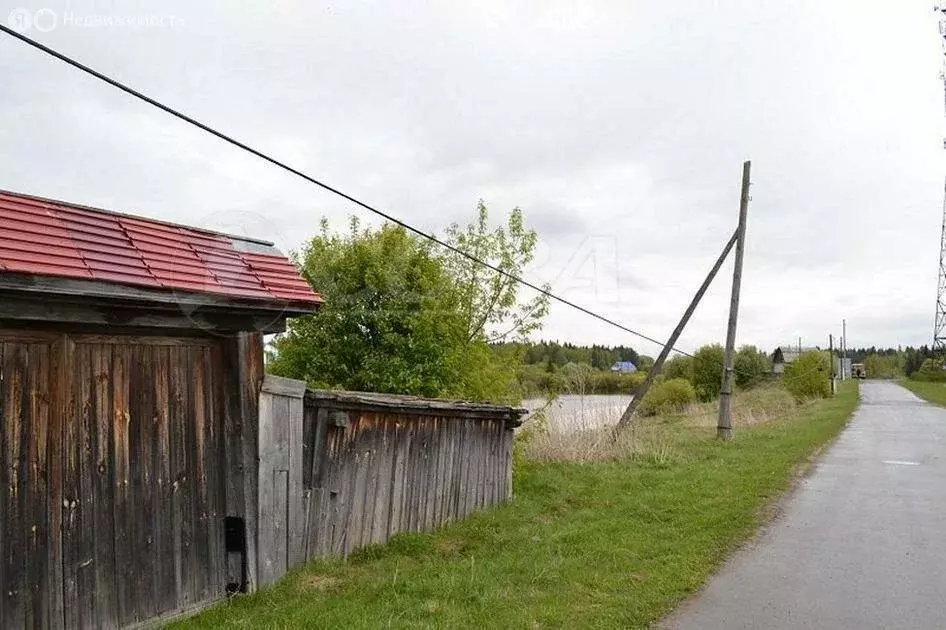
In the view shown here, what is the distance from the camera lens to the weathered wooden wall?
453 cm

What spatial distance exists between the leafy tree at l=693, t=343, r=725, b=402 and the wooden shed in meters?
43.0

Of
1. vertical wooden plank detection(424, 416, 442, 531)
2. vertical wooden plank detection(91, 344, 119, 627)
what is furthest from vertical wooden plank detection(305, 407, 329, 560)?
vertical wooden plank detection(91, 344, 119, 627)

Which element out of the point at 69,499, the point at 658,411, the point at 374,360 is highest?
the point at 374,360

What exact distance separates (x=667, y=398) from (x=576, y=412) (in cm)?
2296

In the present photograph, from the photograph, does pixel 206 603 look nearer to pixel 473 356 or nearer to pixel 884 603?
pixel 884 603

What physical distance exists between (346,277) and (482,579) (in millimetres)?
6720

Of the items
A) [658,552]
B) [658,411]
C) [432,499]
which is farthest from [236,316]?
[658,411]

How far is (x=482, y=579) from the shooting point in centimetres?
627

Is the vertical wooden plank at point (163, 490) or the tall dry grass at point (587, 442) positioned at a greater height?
the vertical wooden plank at point (163, 490)

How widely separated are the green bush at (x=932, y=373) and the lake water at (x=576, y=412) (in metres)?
75.4

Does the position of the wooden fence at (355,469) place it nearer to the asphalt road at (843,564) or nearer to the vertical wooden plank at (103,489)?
the vertical wooden plank at (103,489)

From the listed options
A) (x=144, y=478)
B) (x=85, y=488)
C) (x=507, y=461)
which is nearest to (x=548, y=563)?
(x=507, y=461)

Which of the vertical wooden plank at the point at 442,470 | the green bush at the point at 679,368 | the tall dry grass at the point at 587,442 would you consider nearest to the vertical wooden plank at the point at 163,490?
the vertical wooden plank at the point at 442,470

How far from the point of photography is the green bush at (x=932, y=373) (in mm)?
77669
